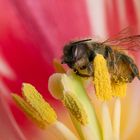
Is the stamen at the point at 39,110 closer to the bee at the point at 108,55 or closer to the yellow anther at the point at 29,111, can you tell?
the yellow anther at the point at 29,111

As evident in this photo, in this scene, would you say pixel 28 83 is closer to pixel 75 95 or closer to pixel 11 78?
pixel 11 78

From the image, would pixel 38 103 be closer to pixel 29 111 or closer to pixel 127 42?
pixel 29 111

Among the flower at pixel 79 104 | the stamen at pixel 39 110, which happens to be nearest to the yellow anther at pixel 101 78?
the flower at pixel 79 104

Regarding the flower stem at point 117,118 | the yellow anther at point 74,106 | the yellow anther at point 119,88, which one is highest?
the yellow anther at point 74,106

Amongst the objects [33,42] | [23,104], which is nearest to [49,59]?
[33,42]

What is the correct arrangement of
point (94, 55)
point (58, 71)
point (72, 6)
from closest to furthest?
point (94, 55) → point (58, 71) → point (72, 6)

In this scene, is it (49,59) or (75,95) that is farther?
(49,59)

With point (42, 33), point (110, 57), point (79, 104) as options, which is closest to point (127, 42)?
point (110, 57)
